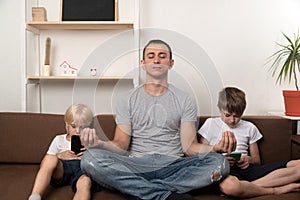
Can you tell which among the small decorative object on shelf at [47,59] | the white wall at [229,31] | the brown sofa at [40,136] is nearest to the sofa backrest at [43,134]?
the brown sofa at [40,136]

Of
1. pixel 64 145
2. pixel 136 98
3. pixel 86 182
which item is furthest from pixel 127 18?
pixel 86 182

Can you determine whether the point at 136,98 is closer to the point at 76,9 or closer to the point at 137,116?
the point at 137,116

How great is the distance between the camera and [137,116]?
6.92ft

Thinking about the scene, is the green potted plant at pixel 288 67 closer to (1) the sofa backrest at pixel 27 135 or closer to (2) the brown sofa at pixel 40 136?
(2) the brown sofa at pixel 40 136

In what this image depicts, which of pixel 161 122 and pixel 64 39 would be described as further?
pixel 64 39

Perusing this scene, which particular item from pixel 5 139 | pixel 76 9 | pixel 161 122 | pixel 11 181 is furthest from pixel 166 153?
pixel 76 9

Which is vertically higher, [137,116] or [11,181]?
[137,116]

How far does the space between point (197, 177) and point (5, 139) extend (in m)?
1.13

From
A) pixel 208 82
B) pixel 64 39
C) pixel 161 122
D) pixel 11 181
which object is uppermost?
pixel 64 39

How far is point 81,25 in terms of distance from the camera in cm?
264

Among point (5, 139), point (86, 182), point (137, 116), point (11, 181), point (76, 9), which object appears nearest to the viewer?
point (86, 182)

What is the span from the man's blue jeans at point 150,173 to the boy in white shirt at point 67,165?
0.08 metres

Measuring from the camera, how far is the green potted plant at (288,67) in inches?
96.3

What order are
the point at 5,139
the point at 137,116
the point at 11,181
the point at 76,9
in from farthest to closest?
1. the point at 76,9
2. the point at 5,139
3. the point at 137,116
4. the point at 11,181
